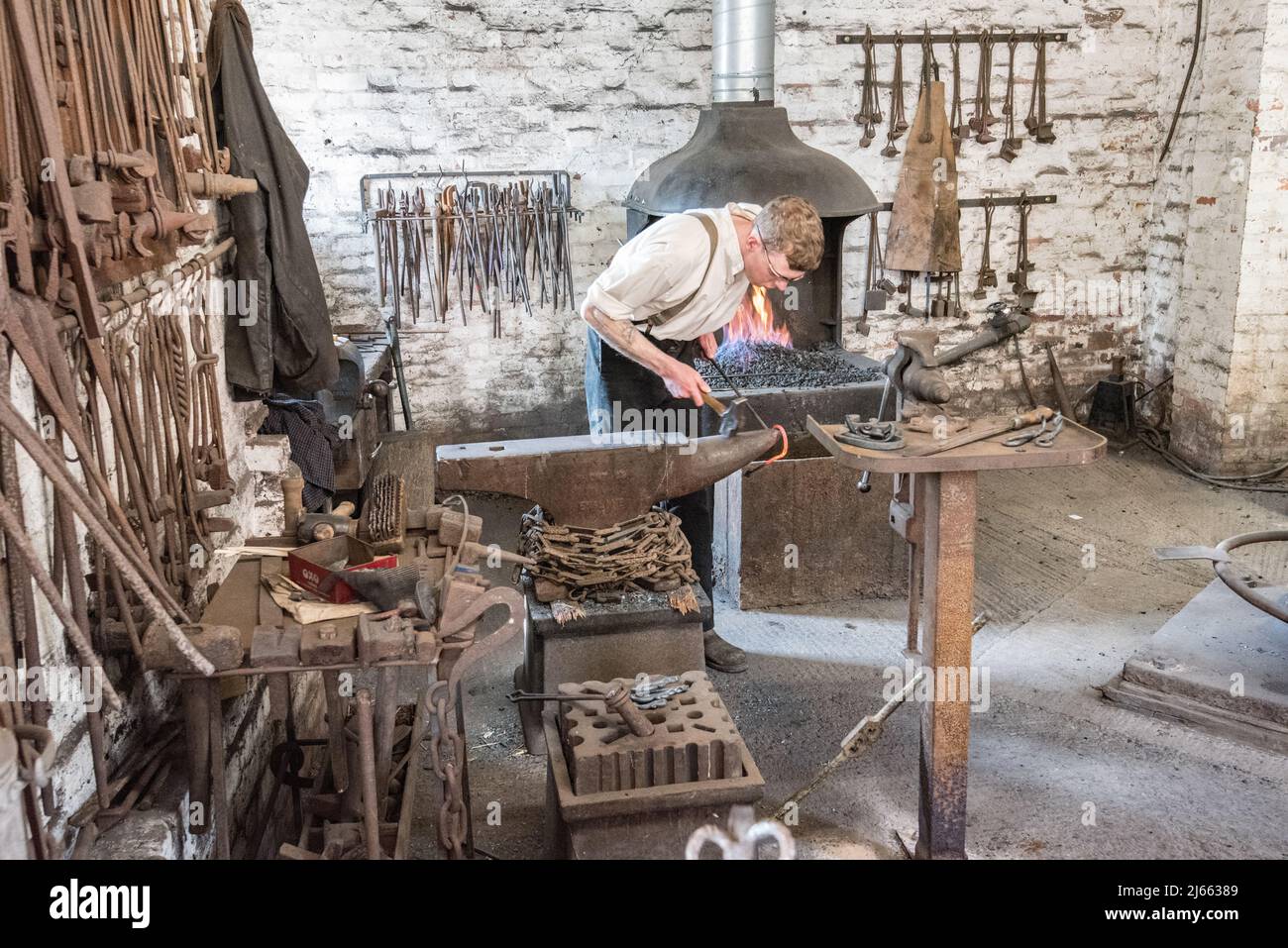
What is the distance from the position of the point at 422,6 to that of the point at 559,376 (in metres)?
1.96

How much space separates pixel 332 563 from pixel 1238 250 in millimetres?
5115

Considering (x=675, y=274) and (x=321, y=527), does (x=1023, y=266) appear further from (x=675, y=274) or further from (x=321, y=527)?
(x=321, y=527)

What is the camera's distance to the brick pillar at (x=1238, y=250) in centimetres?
580

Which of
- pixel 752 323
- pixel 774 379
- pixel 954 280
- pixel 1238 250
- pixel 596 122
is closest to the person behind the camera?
pixel 774 379

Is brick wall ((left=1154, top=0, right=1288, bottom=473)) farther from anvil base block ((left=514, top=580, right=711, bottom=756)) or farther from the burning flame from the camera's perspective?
anvil base block ((left=514, top=580, right=711, bottom=756))

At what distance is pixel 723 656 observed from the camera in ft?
14.1

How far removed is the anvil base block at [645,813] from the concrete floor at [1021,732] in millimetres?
543

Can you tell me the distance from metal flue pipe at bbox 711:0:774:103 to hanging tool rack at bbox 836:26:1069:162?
0.84 metres

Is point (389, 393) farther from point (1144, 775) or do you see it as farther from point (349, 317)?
point (1144, 775)

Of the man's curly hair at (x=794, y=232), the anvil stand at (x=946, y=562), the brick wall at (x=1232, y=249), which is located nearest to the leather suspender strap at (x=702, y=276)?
the man's curly hair at (x=794, y=232)

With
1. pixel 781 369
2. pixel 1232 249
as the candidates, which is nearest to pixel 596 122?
pixel 781 369

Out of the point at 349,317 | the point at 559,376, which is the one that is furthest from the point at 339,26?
the point at 559,376

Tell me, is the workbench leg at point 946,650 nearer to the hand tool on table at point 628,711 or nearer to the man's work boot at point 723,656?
the hand tool on table at point 628,711

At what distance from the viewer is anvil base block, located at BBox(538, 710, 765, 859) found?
8.73ft
